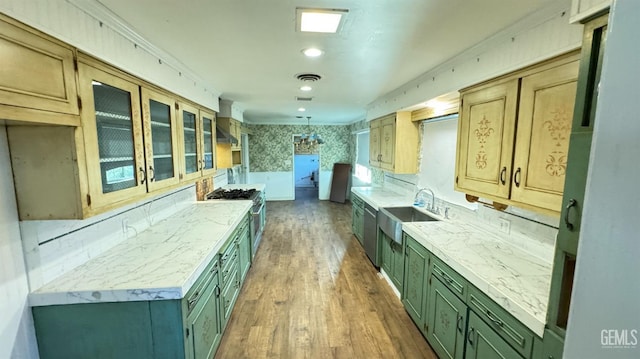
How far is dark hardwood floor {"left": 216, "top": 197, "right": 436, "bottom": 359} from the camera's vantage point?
2221 mm

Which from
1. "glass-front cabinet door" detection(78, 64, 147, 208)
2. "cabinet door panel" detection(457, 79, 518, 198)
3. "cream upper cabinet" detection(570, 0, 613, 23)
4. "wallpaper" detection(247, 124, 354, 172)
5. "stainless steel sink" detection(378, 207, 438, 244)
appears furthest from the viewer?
"wallpaper" detection(247, 124, 354, 172)

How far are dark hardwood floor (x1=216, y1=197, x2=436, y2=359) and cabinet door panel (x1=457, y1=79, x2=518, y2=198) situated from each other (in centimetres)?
145

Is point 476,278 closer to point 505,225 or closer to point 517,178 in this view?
point 517,178

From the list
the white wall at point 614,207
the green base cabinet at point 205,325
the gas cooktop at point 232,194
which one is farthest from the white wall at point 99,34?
the gas cooktop at point 232,194

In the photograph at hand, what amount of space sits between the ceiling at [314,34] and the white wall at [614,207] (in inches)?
45.3

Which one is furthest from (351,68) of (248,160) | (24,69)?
(248,160)

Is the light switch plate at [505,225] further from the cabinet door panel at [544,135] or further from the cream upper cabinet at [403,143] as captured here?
the cream upper cabinet at [403,143]

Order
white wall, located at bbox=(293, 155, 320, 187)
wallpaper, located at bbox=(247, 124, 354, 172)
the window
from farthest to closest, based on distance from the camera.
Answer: white wall, located at bbox=(293, 155, 320, 187), wallpaper, located at bbox=(247, 124, 354, 172), the window

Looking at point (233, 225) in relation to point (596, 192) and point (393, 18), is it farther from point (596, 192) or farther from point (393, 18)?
point (596, 192)

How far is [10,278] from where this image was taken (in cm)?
125

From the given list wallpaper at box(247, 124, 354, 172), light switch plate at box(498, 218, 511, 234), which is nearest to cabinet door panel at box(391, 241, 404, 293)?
light switch plate at box(498, 218, 511, 234)

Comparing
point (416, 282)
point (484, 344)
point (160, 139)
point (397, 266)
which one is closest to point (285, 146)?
point (397, 266)

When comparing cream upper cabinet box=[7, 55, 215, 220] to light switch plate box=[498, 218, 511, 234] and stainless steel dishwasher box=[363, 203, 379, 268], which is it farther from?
light switch plate box=[498, 218, 511, 234]

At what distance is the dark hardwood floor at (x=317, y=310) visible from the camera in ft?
7.29
